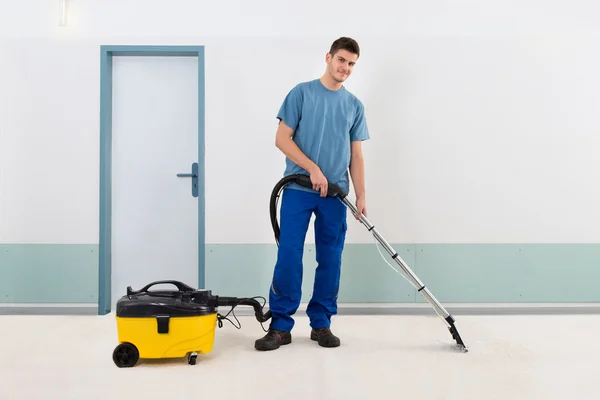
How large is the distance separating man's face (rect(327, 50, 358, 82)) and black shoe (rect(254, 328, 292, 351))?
1197 mm

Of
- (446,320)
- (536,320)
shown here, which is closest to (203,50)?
(446,320)

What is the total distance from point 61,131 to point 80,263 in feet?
2.60

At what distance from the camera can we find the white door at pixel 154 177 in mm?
3324

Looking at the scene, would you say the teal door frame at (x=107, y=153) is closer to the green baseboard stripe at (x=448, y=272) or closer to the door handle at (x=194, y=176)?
the door handle at (x=194, y=176)

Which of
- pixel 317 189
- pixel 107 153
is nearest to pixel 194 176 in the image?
pixel 107 153

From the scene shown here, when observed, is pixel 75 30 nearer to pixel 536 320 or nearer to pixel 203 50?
pixel 203 50

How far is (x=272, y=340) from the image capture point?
94.7 inches

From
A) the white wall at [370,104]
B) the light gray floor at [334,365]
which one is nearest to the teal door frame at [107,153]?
the white wall at [370,104]

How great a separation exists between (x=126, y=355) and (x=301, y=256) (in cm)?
85

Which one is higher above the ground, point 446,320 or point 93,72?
point 93,72

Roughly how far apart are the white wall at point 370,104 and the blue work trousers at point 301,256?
70 centimetres

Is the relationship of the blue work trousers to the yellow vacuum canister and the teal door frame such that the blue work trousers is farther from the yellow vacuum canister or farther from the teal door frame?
the teal door frame

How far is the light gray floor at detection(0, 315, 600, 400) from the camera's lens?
6.10 feet

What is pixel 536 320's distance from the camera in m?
3.05
